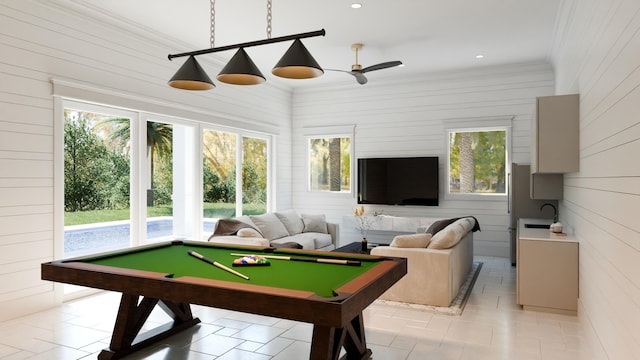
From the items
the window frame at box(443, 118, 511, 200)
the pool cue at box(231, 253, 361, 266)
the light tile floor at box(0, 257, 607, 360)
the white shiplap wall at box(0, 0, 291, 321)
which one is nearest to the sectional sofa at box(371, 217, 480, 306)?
the light tile floor at box(0, 257, 607, 360)

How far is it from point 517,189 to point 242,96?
478 cm

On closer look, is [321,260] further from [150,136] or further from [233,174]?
[233,174]

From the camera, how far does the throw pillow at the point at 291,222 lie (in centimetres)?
709

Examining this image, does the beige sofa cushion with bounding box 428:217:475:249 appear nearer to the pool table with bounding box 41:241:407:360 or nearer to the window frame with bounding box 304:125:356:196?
the pool table with bounding box 41:241:407:360

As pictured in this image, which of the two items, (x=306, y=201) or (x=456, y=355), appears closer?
(x=456, y=355)

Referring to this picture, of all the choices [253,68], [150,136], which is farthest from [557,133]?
[150,136]

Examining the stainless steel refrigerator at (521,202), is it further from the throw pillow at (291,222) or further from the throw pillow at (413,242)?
the throw pillow at (291,222)

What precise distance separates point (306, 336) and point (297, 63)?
7.47ft

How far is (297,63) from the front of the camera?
10.3 feet

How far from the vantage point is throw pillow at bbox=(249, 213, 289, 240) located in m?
6.47

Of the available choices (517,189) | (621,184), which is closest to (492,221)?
(517,189)

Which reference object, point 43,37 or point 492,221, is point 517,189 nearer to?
point 492,221

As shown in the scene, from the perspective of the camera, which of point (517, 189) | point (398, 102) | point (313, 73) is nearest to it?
point (313, 73)

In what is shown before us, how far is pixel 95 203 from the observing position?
5219 millimetres
